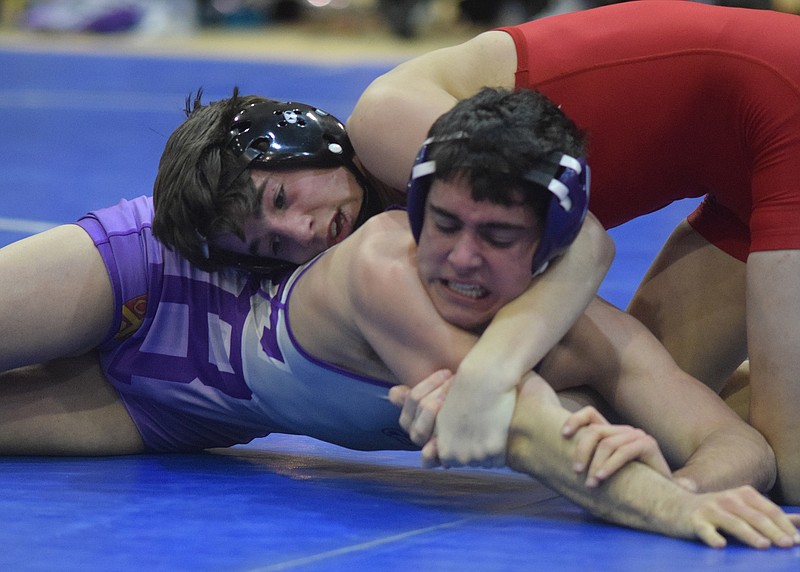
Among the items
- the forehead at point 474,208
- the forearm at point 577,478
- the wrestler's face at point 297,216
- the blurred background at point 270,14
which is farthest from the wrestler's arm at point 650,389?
the blurred background at point 270,14

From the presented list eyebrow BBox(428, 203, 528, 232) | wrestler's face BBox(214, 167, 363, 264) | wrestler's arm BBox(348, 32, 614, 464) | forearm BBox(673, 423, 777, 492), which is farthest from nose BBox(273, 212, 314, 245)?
forearm BBox(673, 423, 777, 492)

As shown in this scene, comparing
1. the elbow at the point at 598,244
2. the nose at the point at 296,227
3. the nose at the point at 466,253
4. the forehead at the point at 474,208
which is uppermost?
the forehead at the point at 474,208

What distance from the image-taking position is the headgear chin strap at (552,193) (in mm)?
2666

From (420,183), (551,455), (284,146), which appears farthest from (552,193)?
(284,146)

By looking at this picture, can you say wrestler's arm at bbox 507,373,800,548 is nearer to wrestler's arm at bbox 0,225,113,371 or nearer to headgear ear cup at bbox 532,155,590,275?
headgear ear cup at bbox 532,155,590,275

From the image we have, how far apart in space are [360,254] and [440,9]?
14.0 meters

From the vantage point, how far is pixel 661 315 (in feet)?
11.6

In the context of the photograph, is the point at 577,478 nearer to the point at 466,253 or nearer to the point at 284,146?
the point at 466,253

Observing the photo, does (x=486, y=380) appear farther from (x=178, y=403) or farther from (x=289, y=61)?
(x=289, y=61)

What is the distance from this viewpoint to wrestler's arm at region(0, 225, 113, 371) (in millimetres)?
3193

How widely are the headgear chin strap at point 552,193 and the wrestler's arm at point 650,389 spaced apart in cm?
30

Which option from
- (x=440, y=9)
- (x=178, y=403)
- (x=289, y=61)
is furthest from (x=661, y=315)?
(x=440, y=9)

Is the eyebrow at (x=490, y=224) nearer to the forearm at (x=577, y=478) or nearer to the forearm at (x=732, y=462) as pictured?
the forearm at (x=577, y=478)

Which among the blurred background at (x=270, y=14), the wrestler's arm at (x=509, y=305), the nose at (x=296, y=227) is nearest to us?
the wrestler's arm at (x=509, y=305)
